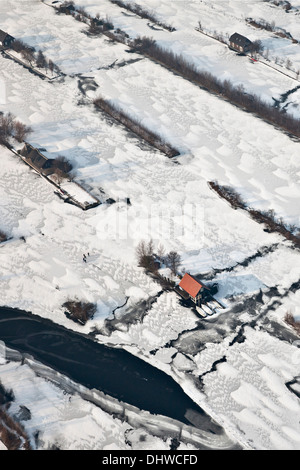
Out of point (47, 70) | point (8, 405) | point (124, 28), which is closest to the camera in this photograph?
point (8, 405)

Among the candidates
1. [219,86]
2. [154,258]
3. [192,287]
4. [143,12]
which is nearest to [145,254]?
[154,258]

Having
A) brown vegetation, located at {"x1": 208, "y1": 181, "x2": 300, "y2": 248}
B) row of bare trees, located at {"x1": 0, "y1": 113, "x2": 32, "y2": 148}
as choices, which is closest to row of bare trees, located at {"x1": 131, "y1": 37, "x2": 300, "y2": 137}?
brown vegetation, located at {"x1": 208, "y1": 181, "x2": 300, "y2": 248}

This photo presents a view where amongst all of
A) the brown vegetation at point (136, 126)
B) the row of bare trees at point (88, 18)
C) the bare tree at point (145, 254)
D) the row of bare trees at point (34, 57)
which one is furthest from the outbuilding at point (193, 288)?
the row of bare trees at point (88, 18)

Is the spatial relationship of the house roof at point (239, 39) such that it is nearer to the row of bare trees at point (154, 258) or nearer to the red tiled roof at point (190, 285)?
the row of bare trees at point (154, 258)

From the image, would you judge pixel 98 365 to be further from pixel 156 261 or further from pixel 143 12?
pixel 143 12

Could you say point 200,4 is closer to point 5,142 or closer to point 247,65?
point 247,65
